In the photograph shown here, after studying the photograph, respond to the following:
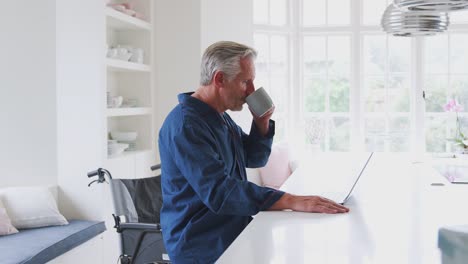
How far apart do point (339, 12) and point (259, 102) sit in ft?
16.4

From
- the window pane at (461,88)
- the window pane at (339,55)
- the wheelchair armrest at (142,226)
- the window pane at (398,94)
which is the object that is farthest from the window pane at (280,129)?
the wheelchair armrest at (142,226)

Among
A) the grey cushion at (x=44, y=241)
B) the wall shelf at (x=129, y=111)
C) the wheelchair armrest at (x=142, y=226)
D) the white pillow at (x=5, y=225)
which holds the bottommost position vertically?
the grey cushion at (x=44, y=241)

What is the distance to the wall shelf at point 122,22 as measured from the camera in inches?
168

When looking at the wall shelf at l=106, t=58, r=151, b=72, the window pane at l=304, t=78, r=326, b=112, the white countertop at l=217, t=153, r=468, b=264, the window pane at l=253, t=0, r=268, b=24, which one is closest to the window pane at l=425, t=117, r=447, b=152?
the window pane at l=304, t=78, r=326, b=112

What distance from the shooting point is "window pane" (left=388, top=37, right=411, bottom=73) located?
645 cm

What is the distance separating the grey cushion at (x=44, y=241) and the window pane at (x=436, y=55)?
403 centimetres

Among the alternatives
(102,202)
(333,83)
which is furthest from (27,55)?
(333,83)

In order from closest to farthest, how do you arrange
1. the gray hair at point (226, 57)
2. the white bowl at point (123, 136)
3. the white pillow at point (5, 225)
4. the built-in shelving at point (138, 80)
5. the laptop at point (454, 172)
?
1. the gray hair at point (226, 57)
2. the white pillow at point (5, 225)
3. the laptop at point (454, 172)
4. the white bowl at point (123, 136)
5. the built-in shelving at point (138, 80)

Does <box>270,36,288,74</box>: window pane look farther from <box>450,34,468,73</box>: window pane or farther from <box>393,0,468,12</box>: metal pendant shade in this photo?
<box>393,0,468,12</box>: metal pendant shade

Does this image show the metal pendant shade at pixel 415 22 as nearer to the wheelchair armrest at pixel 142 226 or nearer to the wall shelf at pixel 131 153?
the wheelchair armrest at pixel 142 226

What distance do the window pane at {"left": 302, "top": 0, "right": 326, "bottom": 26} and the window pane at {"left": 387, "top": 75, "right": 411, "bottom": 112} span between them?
39.9 inches

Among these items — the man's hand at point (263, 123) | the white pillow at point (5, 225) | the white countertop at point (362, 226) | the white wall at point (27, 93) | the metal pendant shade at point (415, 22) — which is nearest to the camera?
the white countertop at point (362, 226)

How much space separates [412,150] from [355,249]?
18.1 feet

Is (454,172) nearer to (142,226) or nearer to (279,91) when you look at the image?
(142,226)
